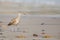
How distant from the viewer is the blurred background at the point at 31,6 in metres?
1.93

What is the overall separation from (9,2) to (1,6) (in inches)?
4.6

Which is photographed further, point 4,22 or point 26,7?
point 26,7

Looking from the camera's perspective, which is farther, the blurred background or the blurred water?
the blurred background

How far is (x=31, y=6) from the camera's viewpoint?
6.53ft

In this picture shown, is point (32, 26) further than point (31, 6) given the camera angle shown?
No

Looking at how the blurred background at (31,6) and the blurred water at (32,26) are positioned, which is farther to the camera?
the blurred background at (31,6)

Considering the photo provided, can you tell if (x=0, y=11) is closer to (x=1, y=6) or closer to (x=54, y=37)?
(x=1, y=6)

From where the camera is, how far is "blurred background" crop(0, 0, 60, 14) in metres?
1.93

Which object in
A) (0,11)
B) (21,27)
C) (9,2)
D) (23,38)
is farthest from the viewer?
(9,2)

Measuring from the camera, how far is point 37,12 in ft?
6.40

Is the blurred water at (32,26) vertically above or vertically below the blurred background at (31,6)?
below

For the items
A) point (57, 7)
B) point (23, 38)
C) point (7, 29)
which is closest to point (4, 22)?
point (7, 29)

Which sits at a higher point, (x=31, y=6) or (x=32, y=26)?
(x=31, y=6)

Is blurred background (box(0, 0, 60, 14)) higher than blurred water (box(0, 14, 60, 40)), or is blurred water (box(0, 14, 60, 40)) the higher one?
blurred background (box(0, 0, 60, 14))
